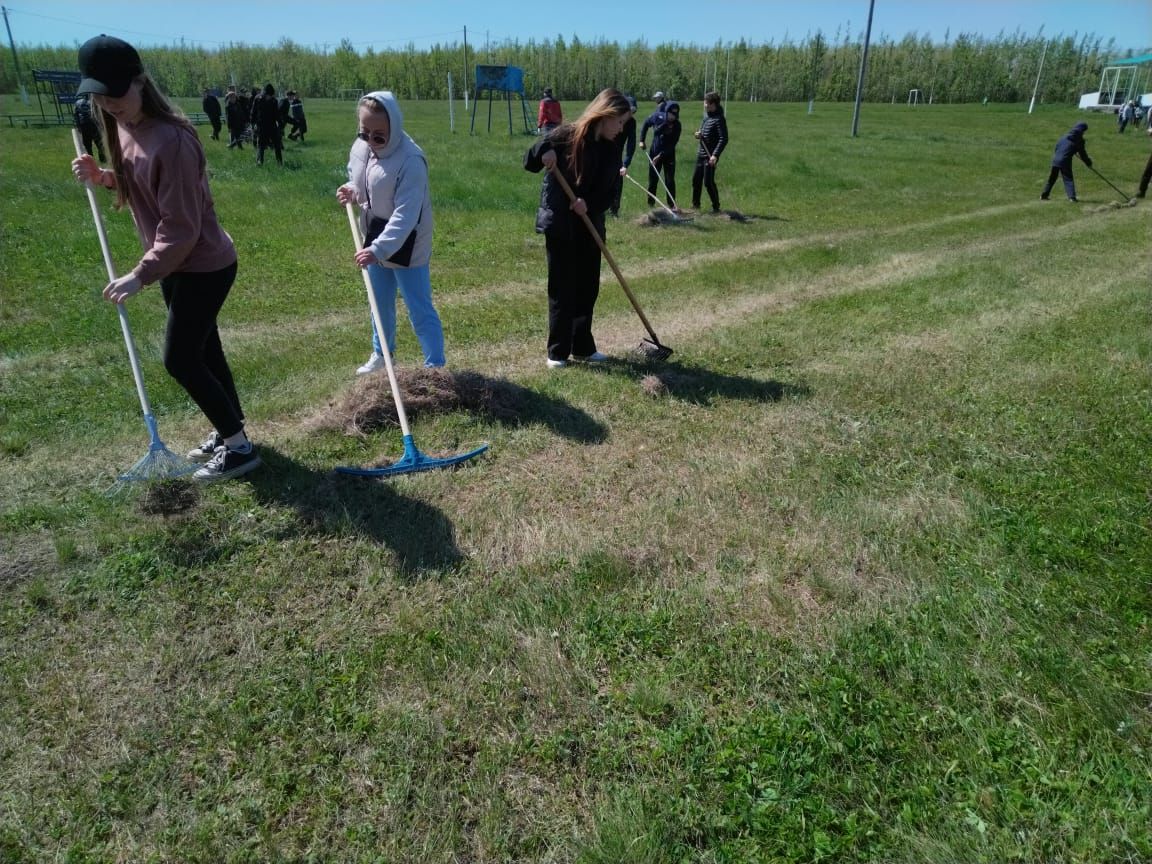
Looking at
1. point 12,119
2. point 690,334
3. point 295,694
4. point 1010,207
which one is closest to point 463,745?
point 295,694

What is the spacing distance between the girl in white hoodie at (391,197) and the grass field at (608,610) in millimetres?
958

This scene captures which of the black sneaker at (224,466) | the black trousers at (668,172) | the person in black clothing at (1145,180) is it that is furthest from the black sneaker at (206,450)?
the person in black clothing at (1145,180)

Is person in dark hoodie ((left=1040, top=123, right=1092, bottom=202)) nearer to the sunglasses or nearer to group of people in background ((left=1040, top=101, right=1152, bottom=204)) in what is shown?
group of people in background ((left=1040, top=101, right=1152, bottom=204))

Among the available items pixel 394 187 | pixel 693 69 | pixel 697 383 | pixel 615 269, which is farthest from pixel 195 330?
pixel 693 69

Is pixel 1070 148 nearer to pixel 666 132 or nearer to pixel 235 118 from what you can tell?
pixel 666 132

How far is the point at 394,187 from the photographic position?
4773 mm

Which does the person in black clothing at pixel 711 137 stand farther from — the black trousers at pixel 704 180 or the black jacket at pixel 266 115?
the black jacket at pixel 266 115

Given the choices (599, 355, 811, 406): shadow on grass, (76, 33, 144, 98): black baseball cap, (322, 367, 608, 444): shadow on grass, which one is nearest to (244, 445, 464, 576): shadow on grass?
(322, 367, 608, 444): shadow on grass

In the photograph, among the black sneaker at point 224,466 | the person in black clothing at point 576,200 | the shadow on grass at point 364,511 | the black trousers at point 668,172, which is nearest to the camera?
the shadow on grass at point 364,511

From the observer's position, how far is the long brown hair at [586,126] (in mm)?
5188

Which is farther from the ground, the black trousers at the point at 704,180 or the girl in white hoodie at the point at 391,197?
the girl in white hoodie at the point at 391,197

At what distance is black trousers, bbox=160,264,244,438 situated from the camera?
382cm

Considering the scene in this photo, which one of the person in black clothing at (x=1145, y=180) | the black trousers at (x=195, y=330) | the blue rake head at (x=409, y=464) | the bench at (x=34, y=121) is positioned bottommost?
the blue rake head at (x=409, y=464)

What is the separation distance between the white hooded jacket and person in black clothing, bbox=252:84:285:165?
1519cm
